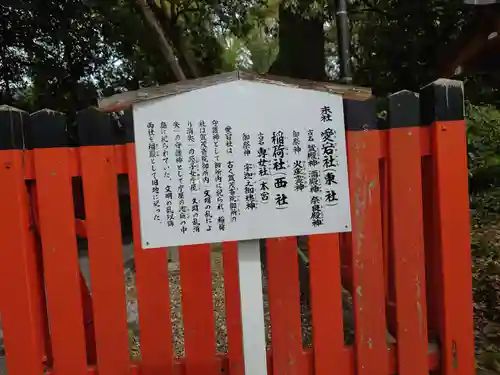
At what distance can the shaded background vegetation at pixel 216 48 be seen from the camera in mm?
6078

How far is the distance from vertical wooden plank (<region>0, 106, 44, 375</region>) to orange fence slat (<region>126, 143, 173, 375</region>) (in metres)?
0.44

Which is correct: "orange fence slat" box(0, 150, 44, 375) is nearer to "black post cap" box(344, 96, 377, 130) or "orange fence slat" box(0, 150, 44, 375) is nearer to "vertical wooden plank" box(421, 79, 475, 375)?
"black post cap" box(344, 96, 377, 130)

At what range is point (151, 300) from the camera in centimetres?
205

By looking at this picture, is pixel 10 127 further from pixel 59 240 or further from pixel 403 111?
pixel 403 111

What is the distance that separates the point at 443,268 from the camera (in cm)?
210

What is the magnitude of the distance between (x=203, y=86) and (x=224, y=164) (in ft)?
0.95

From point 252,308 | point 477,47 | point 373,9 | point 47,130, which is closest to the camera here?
point 252,308

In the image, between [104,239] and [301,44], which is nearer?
[104,239]

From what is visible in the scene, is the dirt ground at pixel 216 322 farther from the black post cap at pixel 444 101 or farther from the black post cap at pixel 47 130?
the black post cap at pixel 47 130

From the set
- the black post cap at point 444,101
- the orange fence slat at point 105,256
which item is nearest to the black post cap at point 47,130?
the orange fence slat at point 105,256

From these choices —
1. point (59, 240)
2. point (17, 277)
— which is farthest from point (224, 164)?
point (17, 277)

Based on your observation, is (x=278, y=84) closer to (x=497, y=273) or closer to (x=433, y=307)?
(x=433, y=307)

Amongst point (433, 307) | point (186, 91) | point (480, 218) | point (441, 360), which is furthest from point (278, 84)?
point (480, 218)

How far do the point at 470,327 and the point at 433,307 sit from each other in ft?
0.60
